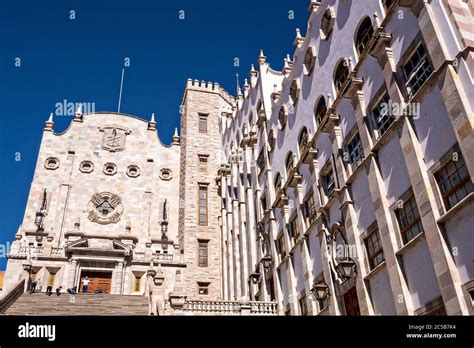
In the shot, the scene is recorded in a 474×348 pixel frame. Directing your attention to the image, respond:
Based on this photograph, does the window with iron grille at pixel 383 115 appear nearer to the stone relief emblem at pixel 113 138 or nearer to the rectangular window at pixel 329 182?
the rectangular window at pixel 329 182

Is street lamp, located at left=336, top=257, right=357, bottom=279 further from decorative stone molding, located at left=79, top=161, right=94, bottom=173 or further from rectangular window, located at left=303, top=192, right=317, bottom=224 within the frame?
decorative stone molding, located at left=79, top=161, right=94, bottom=173

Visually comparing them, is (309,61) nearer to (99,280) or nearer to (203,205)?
(203,205)

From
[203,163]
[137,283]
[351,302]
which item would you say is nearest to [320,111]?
[351,302]

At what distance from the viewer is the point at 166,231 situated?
1470 inches

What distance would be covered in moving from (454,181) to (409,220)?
7.63ft

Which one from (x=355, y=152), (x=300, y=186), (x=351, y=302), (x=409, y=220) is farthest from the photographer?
(x=300, y=186)

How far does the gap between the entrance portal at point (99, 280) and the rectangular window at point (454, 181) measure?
25948 mm

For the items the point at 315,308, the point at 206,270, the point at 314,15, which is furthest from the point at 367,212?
the point at 206,270

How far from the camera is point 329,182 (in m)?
20.0

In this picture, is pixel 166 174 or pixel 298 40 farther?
pixel 166 174

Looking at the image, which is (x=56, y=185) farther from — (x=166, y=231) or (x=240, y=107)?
(x=240, y=107)

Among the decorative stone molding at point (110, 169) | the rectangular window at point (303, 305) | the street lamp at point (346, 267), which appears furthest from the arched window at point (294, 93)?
the decorative stone molding at point (110, 169)

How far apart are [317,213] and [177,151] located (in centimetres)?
2499
